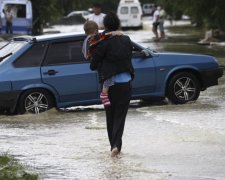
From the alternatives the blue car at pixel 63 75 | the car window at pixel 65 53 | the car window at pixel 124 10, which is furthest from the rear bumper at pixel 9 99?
the car window at pixel 124 10

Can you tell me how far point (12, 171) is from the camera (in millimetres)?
7602

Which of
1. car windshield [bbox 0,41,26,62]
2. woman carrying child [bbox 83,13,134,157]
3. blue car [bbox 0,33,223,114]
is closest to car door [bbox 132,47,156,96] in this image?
blue car [bbox 0,33,223,114]

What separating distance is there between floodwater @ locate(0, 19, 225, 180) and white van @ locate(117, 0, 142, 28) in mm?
42365

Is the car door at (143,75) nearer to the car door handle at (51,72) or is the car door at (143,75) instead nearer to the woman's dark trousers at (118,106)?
the car door handle at (51,72)

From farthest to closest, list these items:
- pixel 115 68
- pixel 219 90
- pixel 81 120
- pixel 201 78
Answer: pixel 219 90, pixel 201 78, pixel 81 120, pixel 115 68

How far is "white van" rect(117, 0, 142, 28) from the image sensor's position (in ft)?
184

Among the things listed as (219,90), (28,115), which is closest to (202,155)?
(28,115)

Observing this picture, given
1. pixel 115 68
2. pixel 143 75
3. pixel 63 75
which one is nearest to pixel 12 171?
pixel 115 68

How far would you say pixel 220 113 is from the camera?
40.1 feet

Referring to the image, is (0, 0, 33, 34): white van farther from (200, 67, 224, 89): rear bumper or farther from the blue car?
(200, 67, 224, 89): rear bumper

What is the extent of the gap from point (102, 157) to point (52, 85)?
4656 mm

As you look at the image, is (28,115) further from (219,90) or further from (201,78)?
(219,90)

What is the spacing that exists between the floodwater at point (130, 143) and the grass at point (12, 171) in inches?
6.6

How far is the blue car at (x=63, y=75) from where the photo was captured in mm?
13062
